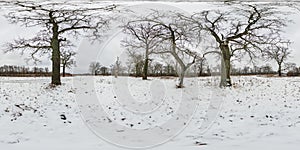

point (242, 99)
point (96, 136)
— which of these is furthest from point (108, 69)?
point (96, 136)

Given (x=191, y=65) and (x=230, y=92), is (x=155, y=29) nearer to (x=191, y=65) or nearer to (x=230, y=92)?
(x=191, y=65)

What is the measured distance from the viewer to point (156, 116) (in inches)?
422

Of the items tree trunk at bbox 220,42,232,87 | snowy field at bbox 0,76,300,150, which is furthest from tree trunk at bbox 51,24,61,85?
tree trunk at bbox 220,42,232,87

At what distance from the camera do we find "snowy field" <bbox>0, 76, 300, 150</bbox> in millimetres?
7414

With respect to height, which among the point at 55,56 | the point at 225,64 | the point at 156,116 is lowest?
the point at 156,116

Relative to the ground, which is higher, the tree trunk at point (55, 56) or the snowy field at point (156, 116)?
the tree trunk at point (55, 56)

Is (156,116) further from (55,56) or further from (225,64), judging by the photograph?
(225,64)

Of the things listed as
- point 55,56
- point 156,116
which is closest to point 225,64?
point 156,116

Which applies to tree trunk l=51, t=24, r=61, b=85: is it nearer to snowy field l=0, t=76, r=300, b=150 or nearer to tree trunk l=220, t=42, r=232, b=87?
snowy field l=0, t=76, r=300, b=150

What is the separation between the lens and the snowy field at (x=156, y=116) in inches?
292

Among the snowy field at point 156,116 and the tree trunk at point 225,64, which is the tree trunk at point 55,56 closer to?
the snowy field at point 156,116

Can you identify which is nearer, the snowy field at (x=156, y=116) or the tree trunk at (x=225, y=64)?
the snowy field at (x=156, y=116)

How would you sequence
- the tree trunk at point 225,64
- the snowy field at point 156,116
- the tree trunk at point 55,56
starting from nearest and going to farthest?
the snowy field at point 156,116, the tree trunk at point 55,56, the tree trunk at point 225,64

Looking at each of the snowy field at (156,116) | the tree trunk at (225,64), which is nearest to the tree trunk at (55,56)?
the snowy field at (156,116)
